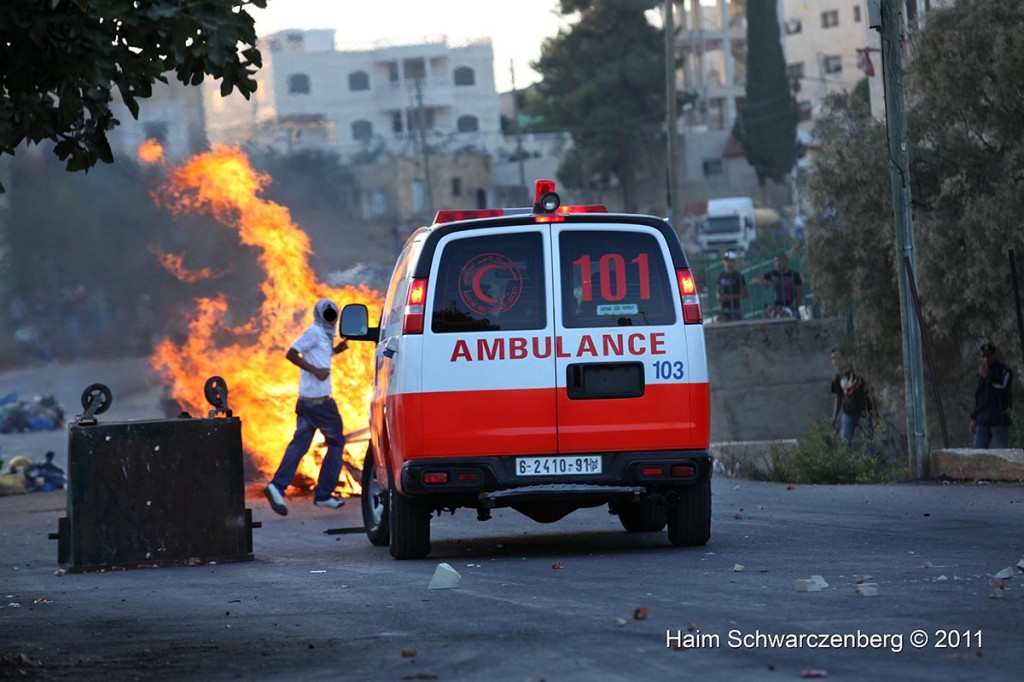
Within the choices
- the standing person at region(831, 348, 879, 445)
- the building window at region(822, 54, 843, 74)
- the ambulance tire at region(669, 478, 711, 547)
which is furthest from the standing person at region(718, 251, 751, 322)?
the building window at region(822, 54, 843, 74)

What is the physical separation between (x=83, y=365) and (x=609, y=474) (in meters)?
21.8

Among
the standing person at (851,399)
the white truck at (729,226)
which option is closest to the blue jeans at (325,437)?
the standing person at (851,399)

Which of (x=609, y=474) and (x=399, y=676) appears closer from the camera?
(x=399, y=676)

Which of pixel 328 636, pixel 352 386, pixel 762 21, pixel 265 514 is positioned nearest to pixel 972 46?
pixel 352 386

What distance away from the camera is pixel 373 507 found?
12914 mm

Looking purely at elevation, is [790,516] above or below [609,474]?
below

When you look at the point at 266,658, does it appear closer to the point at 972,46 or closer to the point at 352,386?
the point at 352,386

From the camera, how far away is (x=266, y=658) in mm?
7273

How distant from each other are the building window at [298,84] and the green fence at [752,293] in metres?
9.44

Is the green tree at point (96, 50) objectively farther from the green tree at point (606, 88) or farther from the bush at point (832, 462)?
the green tree at point (606, 88)

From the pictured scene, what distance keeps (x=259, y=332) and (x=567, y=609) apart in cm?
1463

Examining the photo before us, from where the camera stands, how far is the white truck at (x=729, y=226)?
6556 centimetres

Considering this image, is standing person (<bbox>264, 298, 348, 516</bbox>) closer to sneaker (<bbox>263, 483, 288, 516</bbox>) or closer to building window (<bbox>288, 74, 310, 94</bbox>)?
sneaker (<bbox>263, 483, 288, 516</bbox>)

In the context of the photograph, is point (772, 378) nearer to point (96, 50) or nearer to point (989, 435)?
point (989, 435)
